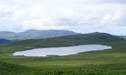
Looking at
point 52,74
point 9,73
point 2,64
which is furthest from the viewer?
point 2,64

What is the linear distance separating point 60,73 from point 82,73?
5.62 m

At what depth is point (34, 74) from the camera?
50.2 meters

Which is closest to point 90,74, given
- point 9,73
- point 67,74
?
point 67,74

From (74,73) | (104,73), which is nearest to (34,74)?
(74,73)

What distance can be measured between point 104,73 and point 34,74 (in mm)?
17338

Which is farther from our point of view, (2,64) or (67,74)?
(2,64)

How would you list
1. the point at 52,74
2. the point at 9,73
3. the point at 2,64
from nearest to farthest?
1. the point at 52,74
2. the point at 9,73
3. the point at 2,64

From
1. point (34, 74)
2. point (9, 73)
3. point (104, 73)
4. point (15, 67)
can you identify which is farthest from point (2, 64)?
point (104, 73)

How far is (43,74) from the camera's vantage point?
50500mm

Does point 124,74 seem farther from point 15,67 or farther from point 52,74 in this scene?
point 15,67

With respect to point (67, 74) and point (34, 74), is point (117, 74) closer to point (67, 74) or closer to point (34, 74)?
point (67, 74)

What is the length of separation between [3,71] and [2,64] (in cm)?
777

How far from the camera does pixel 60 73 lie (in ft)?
170

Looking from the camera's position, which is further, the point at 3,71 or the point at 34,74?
the point at 3,71
